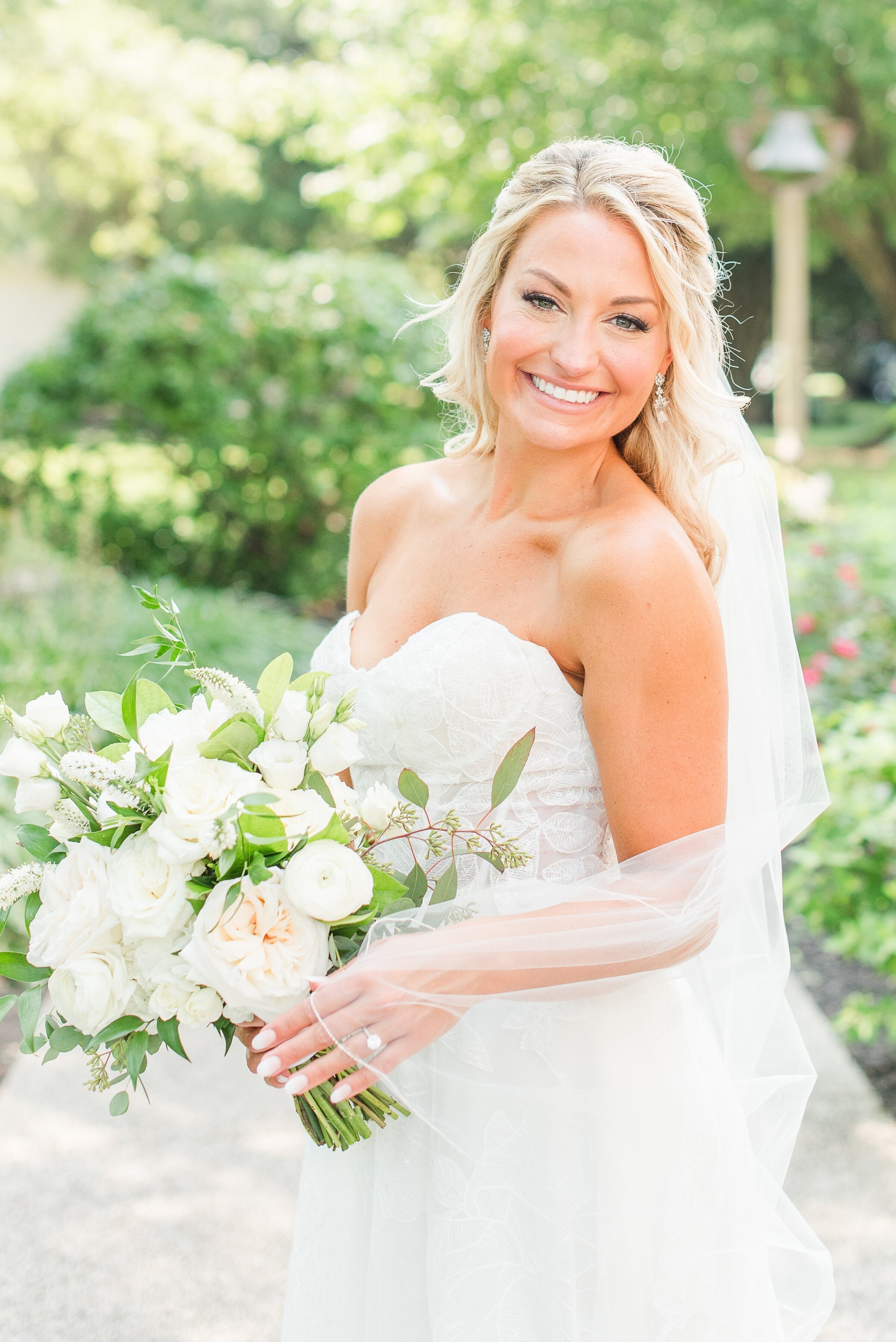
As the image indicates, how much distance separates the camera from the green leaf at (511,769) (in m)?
1.78

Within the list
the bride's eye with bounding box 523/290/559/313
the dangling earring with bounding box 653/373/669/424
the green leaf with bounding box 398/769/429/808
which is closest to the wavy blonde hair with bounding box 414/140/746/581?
the dangling earring with bounding box 653/373/669/424

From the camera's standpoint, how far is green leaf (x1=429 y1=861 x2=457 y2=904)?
5.97 ft

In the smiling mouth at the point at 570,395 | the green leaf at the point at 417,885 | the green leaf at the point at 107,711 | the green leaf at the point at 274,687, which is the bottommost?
the green leaf at the point at 417,885

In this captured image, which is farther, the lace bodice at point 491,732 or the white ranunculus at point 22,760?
the lace bodice at point 491,732

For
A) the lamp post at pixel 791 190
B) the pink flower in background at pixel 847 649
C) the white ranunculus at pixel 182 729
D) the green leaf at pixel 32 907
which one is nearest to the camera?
the white ranunculus at pixel 182 729

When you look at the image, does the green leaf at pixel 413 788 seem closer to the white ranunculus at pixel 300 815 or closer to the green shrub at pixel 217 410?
the white ranunculus at pixel 300 815

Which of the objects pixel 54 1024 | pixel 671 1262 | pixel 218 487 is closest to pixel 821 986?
pixel 671 1262

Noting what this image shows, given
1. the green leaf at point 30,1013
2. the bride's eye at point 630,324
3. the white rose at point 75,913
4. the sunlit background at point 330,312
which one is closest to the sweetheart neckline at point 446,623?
the bride's eye at point 630,324

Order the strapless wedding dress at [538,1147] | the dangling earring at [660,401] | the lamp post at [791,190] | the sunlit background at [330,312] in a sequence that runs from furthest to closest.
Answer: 1. the lamp post at [791,190]
2. the sunlit background at [330,312]
3. the dangling earring at [660,401]
4. the strapless wedding dress at [538,1147]

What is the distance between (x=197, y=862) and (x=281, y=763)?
0.58 feet

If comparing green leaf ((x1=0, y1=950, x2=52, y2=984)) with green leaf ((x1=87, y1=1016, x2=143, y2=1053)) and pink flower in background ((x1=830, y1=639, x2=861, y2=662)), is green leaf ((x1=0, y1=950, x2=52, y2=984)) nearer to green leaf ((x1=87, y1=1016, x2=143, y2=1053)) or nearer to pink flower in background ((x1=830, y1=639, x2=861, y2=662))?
green leaf ((x1=87, y1=1016, x2=143, y2=1053))

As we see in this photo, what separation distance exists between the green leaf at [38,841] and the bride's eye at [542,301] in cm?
115

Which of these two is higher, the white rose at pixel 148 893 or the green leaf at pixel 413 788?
the green leaf at pixel 413 788

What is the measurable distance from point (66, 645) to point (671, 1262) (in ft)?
17.7
